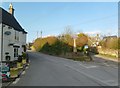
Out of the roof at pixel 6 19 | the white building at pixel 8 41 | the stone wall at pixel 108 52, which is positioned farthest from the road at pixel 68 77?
the stone wall at pixel 108 52

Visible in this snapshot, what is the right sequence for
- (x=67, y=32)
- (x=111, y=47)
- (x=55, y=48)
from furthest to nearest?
(x=67, y=32) < (x=55, y=48) < (x=111, y=47)

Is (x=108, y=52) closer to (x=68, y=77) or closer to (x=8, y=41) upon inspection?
(x=8, y=41)

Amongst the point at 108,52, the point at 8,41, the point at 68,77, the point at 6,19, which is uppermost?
the point at 6,19

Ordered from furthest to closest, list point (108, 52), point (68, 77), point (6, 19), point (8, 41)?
point (108, 52) < point (6, 19) < point (8, 41) < point (68, 77)

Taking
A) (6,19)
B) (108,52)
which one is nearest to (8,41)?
(6,19)

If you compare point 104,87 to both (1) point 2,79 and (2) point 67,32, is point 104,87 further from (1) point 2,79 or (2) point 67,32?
→ (2) point 67,32

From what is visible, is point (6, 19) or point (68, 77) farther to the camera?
point (6, 19)

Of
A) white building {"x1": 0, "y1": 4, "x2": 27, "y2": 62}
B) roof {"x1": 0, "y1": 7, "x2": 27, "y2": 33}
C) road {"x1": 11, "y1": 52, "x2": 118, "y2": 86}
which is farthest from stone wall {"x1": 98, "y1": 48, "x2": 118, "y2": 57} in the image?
road {"x1": 11, "y1": 52, "x2": 118, "y2": 86}

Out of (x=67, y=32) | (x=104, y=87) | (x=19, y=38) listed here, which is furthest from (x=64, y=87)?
(x=67, y=32)

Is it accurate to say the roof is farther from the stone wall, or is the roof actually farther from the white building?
the stone wall

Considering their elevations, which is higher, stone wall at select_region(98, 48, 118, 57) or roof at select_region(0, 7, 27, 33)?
roof at select_region(0, 7, 27, 33)

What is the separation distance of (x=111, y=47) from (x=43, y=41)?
1076 inches

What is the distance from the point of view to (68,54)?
6650 cm

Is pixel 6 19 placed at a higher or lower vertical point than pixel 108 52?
higher
